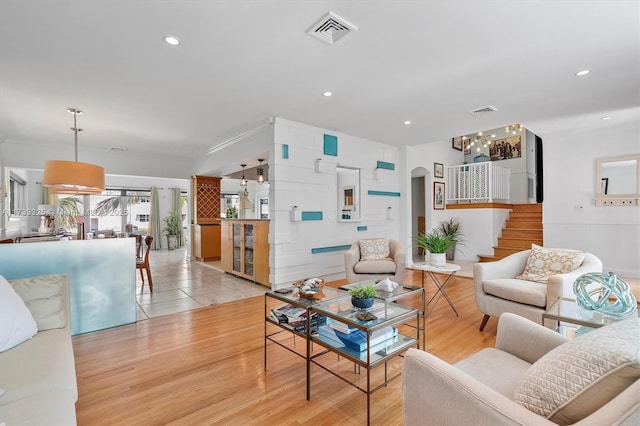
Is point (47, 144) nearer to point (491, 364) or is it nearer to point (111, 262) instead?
point (111, 262)

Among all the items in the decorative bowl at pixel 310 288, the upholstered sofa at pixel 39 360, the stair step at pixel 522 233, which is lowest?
the upholstered sofa at pixel 39 360

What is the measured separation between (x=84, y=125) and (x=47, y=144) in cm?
184

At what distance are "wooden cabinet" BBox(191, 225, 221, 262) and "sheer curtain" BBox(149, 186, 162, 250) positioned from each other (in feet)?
11.7

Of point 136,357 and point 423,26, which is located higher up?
point 423,26

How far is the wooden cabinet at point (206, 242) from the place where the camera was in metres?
7.25

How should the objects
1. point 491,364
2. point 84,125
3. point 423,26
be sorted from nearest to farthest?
point 491,364, point 423,26, point 84,125

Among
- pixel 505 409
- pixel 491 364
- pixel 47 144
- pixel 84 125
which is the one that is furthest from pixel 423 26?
pixel 47 144

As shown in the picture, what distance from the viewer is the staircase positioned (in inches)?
254

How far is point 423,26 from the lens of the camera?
2.29 m

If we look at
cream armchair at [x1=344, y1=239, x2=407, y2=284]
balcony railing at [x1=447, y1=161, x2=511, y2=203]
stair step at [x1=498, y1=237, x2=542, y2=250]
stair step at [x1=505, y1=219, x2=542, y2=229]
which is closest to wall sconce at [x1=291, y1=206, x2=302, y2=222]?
cream armchair at [x1=344, y1=239, x2=407, y2=284]

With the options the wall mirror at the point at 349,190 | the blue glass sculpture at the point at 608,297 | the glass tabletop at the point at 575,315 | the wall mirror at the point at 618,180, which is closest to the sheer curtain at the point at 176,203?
the wall mirror at the point at 349,190

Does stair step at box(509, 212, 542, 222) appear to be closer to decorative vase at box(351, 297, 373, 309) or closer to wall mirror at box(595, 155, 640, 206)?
wall mirror at box(595, 155, 640, 206)

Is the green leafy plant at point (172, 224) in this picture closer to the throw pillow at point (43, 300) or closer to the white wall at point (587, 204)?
the throw pillow at point (43, 300)

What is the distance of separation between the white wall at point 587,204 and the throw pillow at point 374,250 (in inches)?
135
